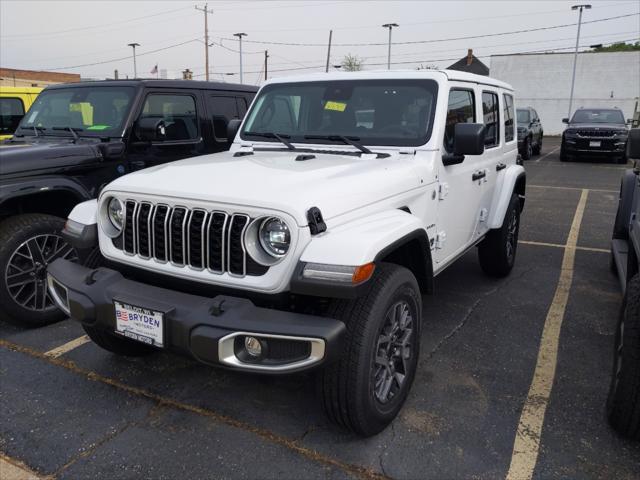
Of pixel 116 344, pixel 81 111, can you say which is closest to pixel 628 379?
pixel 116 344

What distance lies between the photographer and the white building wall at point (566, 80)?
3634cm

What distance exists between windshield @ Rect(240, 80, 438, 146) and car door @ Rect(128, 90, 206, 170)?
1.25m

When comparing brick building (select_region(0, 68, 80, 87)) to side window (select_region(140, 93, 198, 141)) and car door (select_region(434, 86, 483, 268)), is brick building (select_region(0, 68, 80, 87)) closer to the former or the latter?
side window (select_region(140, 93, 198, 141))

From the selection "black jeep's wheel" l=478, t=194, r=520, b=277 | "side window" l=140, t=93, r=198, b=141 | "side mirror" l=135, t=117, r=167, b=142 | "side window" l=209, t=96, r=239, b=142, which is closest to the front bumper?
"side mirror" l=135, t=117, r=167, b=142

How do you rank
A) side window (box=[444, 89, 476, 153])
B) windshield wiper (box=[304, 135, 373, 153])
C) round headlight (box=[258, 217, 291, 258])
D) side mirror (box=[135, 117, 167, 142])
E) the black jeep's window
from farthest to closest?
the black jeep's window < side mirror (box=[135, 117, 167, 142]) < side window (box=[444, 89, 476, 153]) < windshield wiper (box=[304, 135, 373, 153]) < round headlight (box=[258, 217, 291, 258])

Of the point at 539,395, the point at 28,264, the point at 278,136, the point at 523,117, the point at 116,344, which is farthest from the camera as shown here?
the point at 523,117

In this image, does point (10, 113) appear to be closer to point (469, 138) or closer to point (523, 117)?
point (469, 138)

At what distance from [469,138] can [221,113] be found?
3.28 meters

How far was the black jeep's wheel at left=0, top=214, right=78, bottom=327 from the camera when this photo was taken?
3953 millimetres

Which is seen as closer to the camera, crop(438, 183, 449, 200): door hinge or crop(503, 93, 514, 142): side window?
crop(438, 183, 449, 200): door hinge

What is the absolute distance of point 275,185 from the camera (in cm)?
260

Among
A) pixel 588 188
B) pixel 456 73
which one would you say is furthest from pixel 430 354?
pixel 588 188

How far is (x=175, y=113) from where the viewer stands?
17.6 feet

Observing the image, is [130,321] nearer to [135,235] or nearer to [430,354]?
[135,235]
